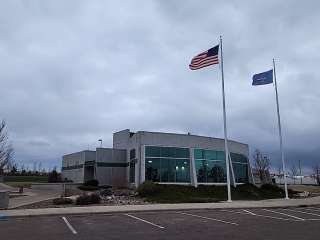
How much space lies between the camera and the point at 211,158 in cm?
5091

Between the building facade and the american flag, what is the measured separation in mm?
17853

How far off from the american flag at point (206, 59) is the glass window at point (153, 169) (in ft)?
59.2

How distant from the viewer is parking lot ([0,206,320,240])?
1391 centimetres

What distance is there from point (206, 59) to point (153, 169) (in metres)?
19.1

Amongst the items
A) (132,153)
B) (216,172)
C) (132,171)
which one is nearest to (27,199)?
(132,171)

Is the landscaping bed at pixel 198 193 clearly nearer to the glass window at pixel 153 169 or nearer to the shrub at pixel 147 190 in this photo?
the shrub at pixel 147 190

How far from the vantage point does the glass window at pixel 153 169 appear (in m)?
46.8

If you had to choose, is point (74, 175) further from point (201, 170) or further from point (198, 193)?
point (198, 193)

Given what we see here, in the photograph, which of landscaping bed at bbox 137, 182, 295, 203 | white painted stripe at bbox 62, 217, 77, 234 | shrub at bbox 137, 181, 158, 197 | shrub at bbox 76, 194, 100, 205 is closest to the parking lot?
white painted stripe at bbox 62, 217, 77, 234

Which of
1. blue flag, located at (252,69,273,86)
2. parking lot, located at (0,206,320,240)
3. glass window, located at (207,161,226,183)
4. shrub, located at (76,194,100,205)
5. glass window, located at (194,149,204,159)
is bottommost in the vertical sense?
parking lot, located at (0,206,320,240)

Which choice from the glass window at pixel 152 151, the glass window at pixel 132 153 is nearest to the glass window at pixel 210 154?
the glass window at pixel 152 151

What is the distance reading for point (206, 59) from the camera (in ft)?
102

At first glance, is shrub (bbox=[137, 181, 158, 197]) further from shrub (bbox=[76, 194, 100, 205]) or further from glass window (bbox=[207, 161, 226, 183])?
glass window (bbox=[207, 161, 226, 183])

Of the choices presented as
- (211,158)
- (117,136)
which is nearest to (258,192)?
(211,158)
